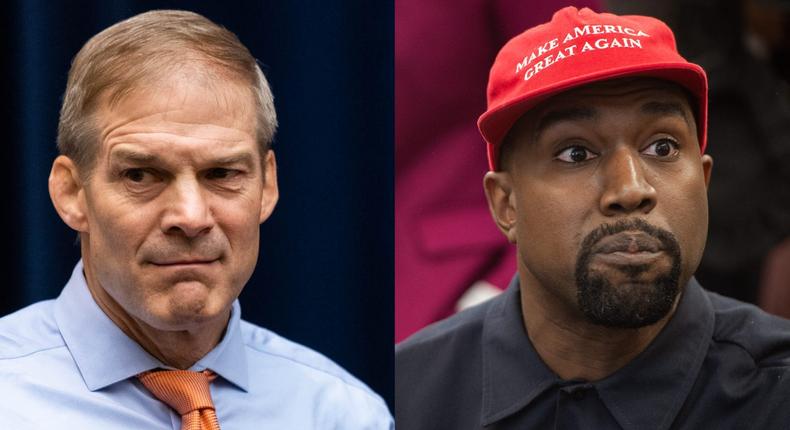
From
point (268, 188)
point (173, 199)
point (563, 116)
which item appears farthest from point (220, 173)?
point (563, 116)

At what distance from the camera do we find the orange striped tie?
1.93 m

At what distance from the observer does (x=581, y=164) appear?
1632 millimetres

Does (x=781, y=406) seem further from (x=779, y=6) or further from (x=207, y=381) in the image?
(x=207, y=381)

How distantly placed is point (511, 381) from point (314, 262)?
1.00 meters

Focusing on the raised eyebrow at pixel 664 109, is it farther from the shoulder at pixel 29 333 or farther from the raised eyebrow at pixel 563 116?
the shoulder at pixel 29 333

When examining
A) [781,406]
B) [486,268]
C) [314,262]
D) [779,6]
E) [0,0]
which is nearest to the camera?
[781,406]

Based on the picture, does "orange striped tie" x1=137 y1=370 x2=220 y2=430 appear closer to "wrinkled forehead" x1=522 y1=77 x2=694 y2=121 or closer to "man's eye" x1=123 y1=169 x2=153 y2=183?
"man's eye" x1=123 y1=169 x2=153 y2=183

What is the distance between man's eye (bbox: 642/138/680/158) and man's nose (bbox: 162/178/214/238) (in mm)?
741

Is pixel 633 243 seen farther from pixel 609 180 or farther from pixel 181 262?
pixel 181 262

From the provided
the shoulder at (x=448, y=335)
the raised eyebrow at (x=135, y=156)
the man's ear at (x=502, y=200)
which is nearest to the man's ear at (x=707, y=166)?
the man's ear at (x=502, y=200)

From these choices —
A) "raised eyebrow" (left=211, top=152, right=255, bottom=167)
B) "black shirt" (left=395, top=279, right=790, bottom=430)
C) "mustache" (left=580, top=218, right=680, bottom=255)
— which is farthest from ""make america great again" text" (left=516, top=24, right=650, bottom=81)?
"raised eyebrow" (left=211, top=152, right=255, bottom=167)

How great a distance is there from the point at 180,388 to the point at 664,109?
3.16 ft

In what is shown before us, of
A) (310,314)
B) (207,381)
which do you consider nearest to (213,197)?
(207,381)

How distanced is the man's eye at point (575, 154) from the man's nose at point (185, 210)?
24.4 inches
